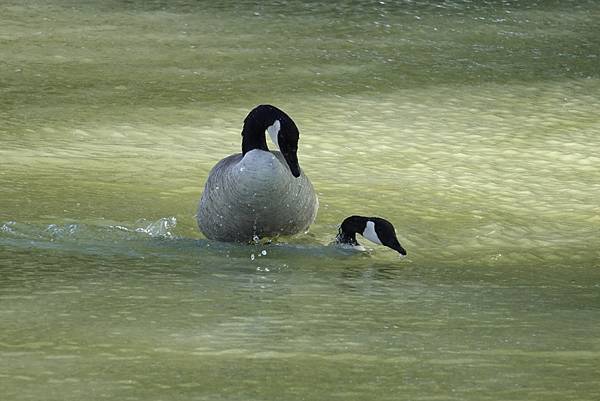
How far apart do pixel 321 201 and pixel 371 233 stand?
3.18ft

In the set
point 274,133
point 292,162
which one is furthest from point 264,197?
point 274,133

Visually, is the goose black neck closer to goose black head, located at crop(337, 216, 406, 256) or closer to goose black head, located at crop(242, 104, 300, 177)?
goose black head, located at crop(242, 104, 300, 177)

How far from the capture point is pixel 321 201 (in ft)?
20.0

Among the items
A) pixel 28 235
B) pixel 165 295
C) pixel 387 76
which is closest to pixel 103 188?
pixel 28 235

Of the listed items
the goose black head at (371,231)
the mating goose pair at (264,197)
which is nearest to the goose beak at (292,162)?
the mating goose pair at (264,197)

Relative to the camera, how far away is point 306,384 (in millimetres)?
3430

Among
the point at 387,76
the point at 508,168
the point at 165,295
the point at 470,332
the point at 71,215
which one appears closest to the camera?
the point at 470,332

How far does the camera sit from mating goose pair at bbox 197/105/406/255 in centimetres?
507

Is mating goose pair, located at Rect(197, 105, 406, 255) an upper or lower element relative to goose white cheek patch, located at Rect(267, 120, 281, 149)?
lower

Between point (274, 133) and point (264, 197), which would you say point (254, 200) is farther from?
point (274, 133)

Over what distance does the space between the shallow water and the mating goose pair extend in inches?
3.7

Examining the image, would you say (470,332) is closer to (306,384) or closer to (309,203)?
(306,384)


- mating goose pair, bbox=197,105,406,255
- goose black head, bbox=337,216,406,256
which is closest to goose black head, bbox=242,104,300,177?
mating goose pair, bbox=197,105,406,255

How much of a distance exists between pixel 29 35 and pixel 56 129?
249cm
